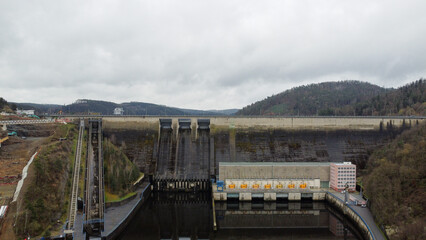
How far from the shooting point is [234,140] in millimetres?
41625

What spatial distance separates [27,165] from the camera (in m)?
22.4

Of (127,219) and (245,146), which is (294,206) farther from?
(127,219)

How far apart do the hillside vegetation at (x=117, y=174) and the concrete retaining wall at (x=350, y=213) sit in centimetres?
2142

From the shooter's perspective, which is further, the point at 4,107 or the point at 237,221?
the point at 4,107

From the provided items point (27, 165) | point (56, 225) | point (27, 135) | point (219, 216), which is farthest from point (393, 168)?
point (27, 135)

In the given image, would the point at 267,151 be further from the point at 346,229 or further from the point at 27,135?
the point at 27,135

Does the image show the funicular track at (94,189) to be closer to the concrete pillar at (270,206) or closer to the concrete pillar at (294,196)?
the concrete pillar at (270,206)

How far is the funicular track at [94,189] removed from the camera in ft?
70.1

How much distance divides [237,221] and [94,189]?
13617mm

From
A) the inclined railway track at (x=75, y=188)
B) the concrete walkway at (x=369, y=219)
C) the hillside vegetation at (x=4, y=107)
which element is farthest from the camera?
the hillside vegetation at (x=4, y=107)

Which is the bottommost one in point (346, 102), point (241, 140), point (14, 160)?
point (14, 160)

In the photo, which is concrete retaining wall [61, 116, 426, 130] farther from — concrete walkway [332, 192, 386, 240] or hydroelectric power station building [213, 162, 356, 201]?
concrete walkway [332, 192, 386, 240]

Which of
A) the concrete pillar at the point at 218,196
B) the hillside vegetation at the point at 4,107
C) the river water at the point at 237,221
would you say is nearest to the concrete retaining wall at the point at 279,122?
the concrete pillar at the point at 218,196

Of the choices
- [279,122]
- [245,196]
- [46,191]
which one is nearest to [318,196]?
[245,196]
